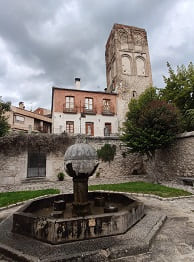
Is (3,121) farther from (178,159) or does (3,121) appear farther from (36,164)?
(178,159)

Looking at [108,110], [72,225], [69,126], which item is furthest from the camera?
[108,110]

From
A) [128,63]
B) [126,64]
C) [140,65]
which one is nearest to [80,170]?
[126,64]

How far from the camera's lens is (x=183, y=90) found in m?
13.7

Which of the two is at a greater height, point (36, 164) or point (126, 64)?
point (126, 64)

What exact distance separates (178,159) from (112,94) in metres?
14.5

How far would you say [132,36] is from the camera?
90.4 ft

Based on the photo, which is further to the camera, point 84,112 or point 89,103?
point 89,103

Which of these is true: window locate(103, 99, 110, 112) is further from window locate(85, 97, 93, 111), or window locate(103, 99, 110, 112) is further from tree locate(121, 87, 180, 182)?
tree locate(121, 87, 180, 182)

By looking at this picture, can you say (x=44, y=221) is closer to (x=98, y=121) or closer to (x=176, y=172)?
(x=176, y=172)

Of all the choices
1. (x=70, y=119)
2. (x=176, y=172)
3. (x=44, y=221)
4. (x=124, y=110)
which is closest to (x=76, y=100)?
→ (x=70, y=119)

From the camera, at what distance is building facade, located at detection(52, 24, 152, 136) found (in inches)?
832

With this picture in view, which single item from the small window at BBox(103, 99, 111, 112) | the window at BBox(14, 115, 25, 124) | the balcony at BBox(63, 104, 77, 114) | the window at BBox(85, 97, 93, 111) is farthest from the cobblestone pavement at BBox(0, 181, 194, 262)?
the window at BBox(14, 115, 25, 124)

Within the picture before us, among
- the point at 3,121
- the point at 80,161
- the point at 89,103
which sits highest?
the point at 89,103

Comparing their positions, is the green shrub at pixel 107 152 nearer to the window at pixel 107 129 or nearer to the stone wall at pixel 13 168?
the window at pixel 107 129
